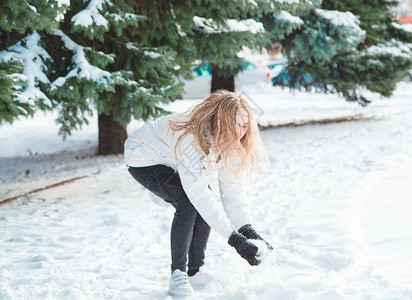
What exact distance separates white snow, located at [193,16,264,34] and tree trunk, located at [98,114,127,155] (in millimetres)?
2200

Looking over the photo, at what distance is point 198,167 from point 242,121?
A: 1.12ft

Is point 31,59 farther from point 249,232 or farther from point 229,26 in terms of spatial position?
point 249,232

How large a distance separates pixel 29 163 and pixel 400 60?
6.79m

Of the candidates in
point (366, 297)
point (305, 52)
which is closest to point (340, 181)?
point (366, 297)

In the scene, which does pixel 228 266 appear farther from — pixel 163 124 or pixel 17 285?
pixel 17 285

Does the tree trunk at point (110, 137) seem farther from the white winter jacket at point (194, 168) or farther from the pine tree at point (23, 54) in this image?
the white winter jacket at point (194, 168)

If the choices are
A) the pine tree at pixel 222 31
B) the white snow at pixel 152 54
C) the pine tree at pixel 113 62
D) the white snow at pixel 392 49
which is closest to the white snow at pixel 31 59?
the pine tree at pixel 113 62

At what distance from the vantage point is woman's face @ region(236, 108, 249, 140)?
253 centimetres

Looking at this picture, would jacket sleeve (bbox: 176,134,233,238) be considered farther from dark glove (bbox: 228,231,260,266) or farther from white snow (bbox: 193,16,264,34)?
white snow (bbox: 193,16,264,34)

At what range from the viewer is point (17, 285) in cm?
301

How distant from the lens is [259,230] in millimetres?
3908

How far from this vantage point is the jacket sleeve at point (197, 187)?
250 centimetres

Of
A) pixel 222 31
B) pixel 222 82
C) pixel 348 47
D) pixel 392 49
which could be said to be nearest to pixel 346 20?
pixel 348 47

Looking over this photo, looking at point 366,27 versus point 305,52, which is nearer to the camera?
point 305,52
